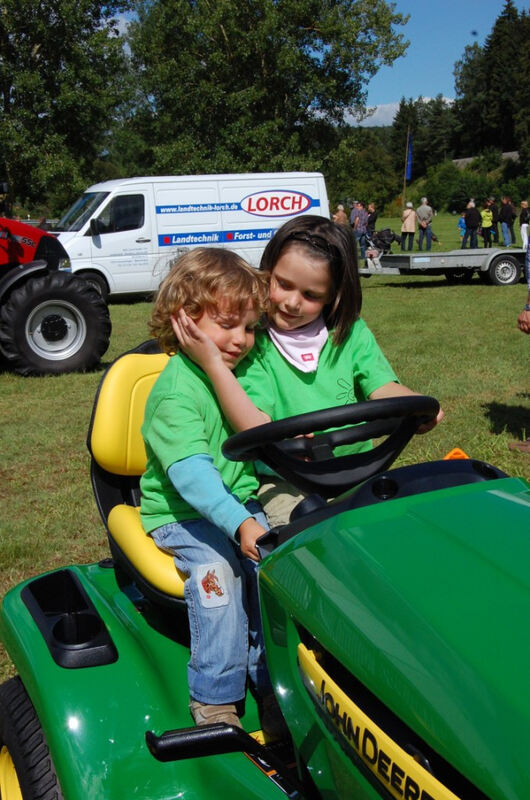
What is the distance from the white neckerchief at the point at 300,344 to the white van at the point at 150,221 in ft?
36.5

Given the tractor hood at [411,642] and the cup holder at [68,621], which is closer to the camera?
the tractor hood at [411,642]

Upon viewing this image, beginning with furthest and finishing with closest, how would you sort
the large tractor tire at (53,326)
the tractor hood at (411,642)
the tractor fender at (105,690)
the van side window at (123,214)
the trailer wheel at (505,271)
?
1. the trailer wheel at (505,271)
2. the van side window at (123,214)
3. the large tractor tire at (53,326)
4. the tractor fender at (105,690)
5. the tractor hood at (411,642)

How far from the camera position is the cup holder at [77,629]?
1791 mm

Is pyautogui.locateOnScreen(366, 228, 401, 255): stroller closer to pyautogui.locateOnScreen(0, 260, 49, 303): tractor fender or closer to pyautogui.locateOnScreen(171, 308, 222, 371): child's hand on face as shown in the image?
pyautogui.locateOnScreen(0, 260, 49, 303): tractor fender

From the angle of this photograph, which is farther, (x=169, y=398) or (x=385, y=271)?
(x=385, y=271)

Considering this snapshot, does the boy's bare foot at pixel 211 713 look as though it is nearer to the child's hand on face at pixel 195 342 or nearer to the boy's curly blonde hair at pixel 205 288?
the child's hand on face at pixel 195 342

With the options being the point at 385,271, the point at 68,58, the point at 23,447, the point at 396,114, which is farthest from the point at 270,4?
the point at 396,114

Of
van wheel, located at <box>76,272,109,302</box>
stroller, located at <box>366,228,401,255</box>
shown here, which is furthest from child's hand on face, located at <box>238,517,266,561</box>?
stroller, located at <box>366,228,401,255</box>

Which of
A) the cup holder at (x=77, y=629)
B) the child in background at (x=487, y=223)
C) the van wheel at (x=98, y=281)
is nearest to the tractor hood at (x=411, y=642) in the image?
the cup holder at (x=77, y=629)

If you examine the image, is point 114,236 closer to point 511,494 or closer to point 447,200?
point 511,494

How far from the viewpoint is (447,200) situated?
175ft

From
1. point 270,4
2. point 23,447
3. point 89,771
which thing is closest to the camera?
point 89,771

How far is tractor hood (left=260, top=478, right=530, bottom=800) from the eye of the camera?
921 millimetres

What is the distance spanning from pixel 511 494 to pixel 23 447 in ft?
14.6
